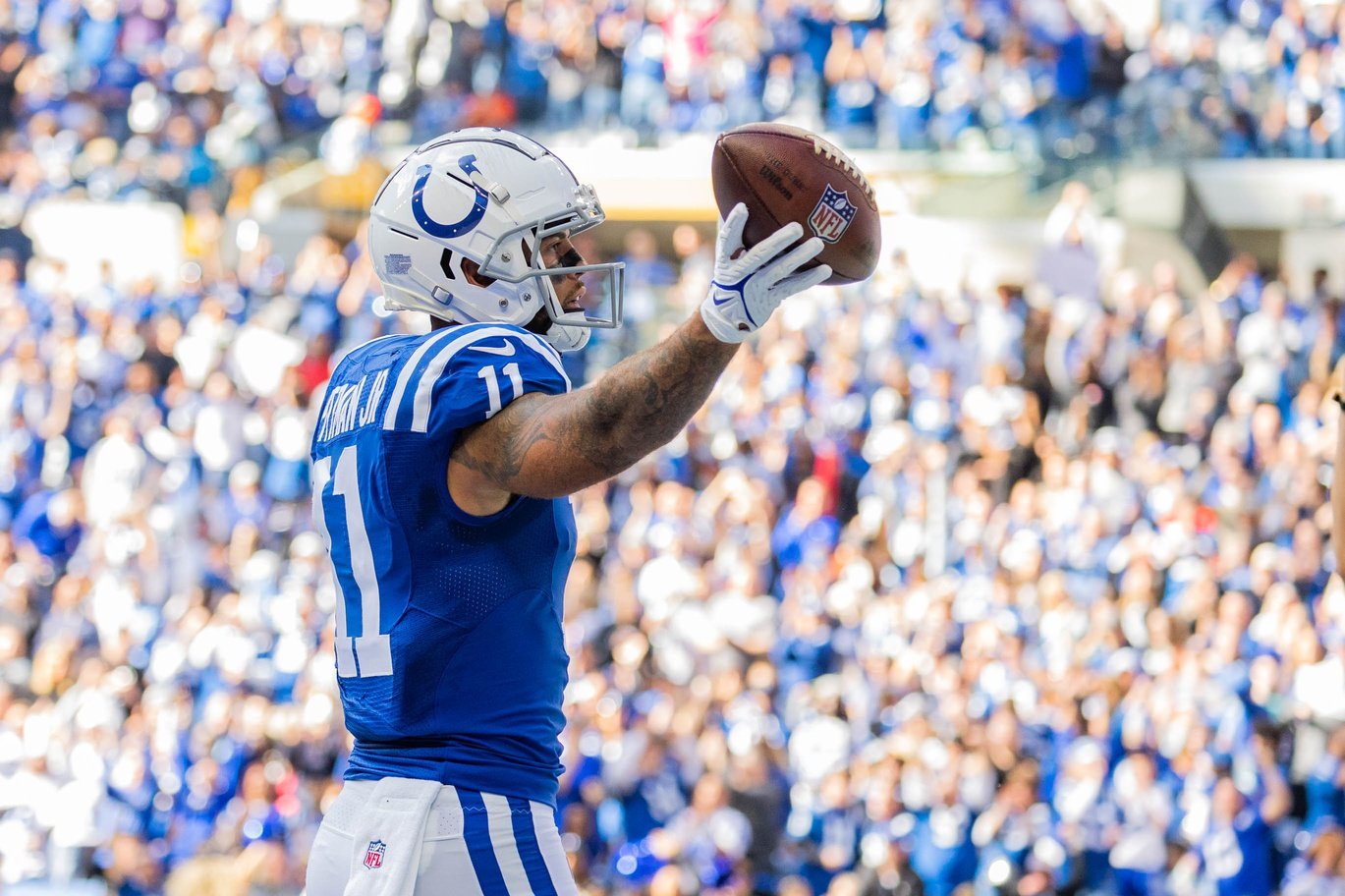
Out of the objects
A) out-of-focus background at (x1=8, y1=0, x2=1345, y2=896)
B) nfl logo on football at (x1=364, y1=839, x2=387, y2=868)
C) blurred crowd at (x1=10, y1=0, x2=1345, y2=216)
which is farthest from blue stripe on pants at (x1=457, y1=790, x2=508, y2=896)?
blurred crowd at (x1=10, y1=0, x2=1345, y2=216)

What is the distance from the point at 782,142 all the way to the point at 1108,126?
13291 mm

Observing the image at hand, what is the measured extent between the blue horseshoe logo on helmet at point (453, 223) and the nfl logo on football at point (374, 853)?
1067 mm

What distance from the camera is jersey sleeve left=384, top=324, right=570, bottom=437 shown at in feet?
9.28

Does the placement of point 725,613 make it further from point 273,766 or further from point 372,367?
point 372,367

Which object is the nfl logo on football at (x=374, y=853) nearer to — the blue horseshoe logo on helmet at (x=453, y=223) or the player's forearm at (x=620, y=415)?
the player's forearm at (x=620, y=415)

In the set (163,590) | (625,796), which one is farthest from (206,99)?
(625,796)

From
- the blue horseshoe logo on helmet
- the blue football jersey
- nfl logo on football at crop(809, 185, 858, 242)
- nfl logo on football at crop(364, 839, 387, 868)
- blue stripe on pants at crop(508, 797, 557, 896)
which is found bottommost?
blue stripe on pants at crop(508, 797, 557, 896)

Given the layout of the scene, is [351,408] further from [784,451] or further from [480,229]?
[784,451]

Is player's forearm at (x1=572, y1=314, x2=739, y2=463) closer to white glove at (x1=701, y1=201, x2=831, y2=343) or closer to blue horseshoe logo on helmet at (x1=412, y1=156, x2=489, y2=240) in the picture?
white glove at (x1=701, y1=201, x2=831, y2=343)

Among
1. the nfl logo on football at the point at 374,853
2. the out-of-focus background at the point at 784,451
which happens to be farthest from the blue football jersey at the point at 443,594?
the out-of-focus background at the point at 784,451

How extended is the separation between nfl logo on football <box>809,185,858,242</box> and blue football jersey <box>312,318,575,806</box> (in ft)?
1.55

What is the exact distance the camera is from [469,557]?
2.94 meters

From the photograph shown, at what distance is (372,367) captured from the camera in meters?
3.08

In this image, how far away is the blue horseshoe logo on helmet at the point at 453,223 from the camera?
3.24 m
